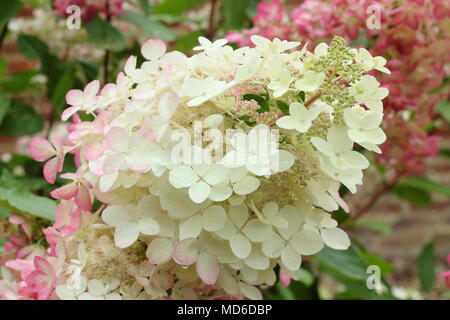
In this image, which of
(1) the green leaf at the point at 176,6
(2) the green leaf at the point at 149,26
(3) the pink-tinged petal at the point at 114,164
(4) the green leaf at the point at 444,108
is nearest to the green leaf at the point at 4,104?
(2) the green leaf at the point at 149,26

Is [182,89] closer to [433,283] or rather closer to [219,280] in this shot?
[219,280]

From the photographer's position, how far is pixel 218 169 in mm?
465

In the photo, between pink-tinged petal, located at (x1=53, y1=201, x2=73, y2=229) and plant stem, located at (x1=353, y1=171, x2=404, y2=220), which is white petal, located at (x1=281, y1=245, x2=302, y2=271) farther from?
plant stem, located at (x1=353, y1=171, x2=404, y2=220)

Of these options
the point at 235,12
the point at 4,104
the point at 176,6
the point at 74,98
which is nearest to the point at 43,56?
the point at 4,104

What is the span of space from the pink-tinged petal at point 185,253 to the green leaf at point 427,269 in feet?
3.44

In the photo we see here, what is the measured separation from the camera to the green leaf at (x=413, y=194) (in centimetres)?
138

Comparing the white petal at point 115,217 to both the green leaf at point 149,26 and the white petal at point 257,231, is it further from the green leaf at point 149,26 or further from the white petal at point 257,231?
the green leaf at point 149,26

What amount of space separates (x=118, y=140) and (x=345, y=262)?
0.37 meters

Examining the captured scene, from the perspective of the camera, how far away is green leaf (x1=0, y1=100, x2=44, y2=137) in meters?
1.11

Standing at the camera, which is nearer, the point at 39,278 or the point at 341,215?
the point at 39,278

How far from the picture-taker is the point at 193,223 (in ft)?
1.59

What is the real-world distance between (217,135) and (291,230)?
0.09 meters

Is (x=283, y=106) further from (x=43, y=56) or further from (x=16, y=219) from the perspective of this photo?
(x=43, y=56)
